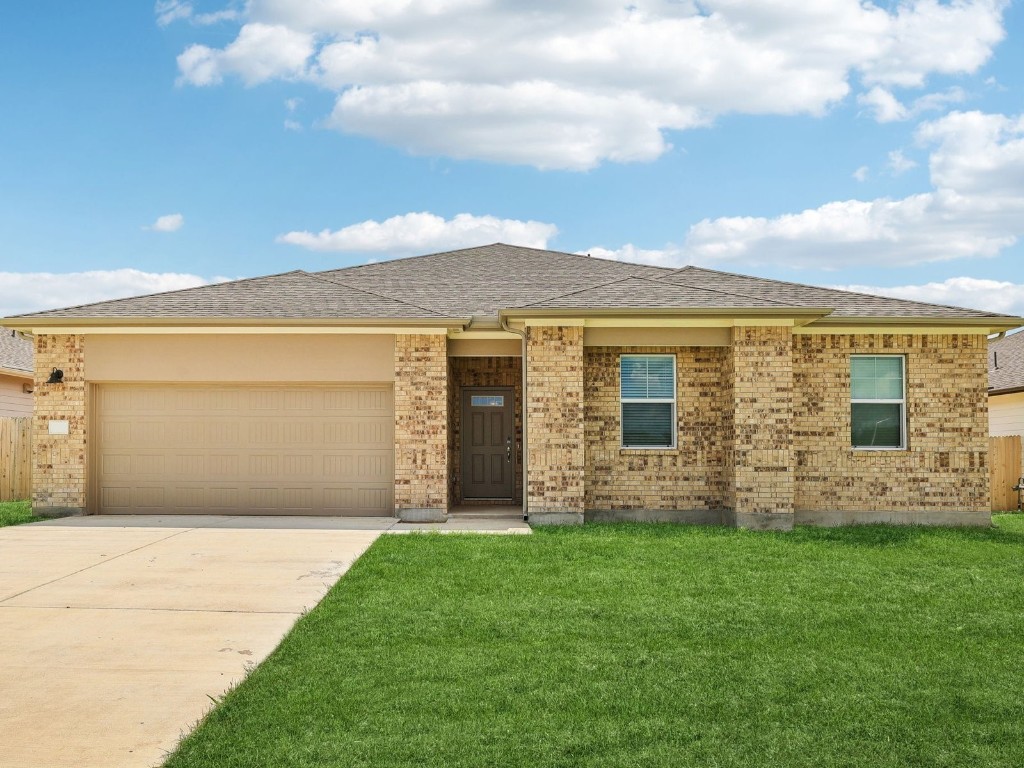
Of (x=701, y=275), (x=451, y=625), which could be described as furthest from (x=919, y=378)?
(x=451, y=625)

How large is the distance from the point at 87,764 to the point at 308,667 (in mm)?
1767

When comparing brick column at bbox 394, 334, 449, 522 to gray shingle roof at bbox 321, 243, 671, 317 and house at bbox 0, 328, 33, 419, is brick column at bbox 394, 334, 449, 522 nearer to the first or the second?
gray shingle roof at bbox 321, 243, 671, 317

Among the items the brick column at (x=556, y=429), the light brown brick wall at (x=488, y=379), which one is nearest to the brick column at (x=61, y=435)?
the light brown brick wall at (x=488, y=379)

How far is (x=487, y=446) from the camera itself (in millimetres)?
16875

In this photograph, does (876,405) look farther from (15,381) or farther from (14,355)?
(14,355)

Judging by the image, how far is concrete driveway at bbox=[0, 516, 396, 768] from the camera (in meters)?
5.42

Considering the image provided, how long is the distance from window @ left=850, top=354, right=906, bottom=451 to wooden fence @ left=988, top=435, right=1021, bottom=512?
5973 mm

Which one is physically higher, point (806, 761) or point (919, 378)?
point (919, 378)

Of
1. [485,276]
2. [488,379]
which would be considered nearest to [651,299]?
[488,379]

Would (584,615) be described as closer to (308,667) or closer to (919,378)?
(308,667)

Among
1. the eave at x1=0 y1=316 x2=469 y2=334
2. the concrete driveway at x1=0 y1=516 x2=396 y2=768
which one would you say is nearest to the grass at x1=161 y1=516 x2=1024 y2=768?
the concrete driveway at x1=0 y1=516 x2=396 y2=768

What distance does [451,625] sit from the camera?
24.8ft

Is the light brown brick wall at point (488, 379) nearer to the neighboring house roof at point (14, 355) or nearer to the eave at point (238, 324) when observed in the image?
the eave at point (238, 324)

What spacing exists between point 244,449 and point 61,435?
3.00 metres
